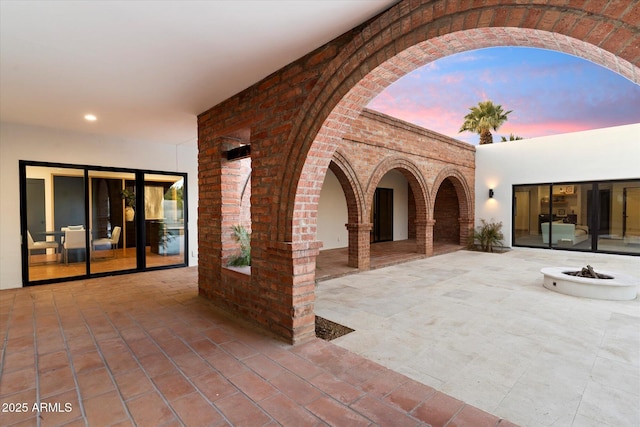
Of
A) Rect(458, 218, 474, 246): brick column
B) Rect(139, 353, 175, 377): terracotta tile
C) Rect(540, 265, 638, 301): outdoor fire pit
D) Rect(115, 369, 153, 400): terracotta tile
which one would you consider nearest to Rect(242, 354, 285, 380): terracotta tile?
Rect(139, 353, 175, 377): terracotta tile

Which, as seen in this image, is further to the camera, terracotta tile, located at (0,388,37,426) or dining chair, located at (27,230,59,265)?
dining chair, located at (27,230,59,265)

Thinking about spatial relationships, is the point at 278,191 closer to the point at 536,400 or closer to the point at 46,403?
the point at 46,403

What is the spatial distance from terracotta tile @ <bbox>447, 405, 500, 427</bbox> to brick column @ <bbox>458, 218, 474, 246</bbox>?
9722 mm

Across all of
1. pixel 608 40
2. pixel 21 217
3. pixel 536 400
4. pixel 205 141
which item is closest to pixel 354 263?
pixel 205 141

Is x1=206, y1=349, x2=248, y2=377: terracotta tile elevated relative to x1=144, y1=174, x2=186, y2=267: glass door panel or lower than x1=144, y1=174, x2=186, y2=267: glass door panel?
lower

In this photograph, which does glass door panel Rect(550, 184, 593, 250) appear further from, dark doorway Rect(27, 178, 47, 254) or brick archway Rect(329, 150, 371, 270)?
dark doorway Rect(27, 178, 47, 254)

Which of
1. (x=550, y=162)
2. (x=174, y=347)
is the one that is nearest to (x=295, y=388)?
(x=174, y=347)

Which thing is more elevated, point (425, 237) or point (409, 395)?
point (425, 237)

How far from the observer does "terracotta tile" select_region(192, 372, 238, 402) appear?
2228mm

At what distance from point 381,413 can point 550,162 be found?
35.7 ft

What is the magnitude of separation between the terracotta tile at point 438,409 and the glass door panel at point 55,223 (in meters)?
6.82

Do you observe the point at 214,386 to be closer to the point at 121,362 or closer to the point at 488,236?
the point at 121,362

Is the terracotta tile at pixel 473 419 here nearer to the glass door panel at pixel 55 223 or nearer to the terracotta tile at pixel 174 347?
the terracotta tile at pixel 174 347

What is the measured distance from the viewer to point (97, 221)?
20.9 ft
